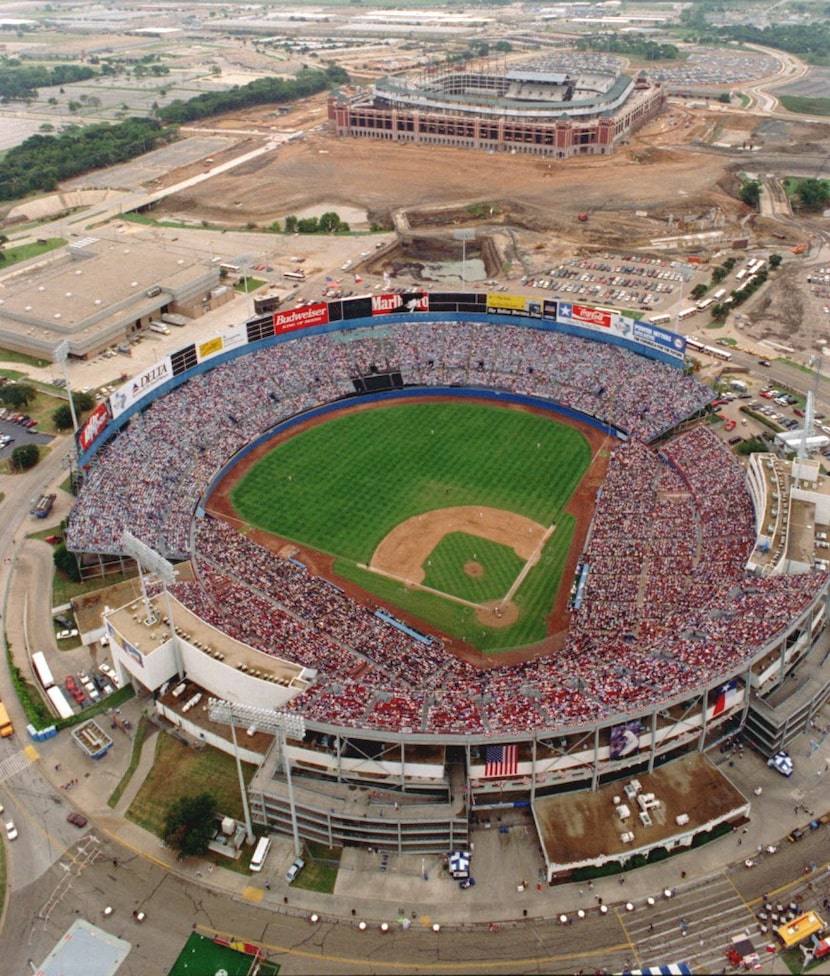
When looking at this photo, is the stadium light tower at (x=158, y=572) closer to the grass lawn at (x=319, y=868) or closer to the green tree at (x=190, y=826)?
the green tree at (x=190, y=826)

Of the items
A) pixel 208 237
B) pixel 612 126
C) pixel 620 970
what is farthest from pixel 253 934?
pixel 612 126

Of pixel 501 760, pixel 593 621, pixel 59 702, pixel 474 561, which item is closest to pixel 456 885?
pixel 501 760

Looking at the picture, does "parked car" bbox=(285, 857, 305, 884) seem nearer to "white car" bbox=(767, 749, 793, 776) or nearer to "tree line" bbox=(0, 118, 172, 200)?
"white car" bbox=(767, 749, 793, 776)

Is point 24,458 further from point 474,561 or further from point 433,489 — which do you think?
point 474,561

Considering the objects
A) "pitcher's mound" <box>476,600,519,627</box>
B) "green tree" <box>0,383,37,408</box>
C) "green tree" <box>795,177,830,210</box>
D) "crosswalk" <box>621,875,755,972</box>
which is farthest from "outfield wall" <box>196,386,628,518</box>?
"green tree" <box>795,177,830,210</box>

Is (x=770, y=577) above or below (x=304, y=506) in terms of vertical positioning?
above

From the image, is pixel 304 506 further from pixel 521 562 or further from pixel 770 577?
pixel 770 577
